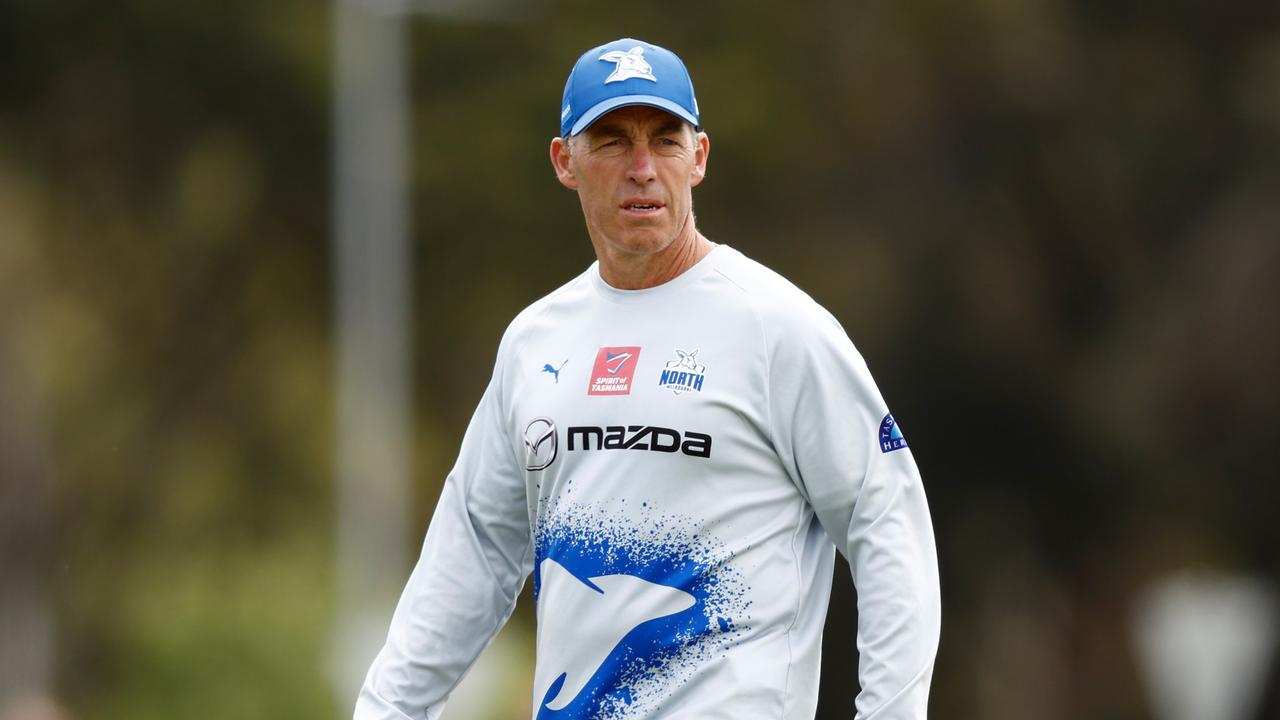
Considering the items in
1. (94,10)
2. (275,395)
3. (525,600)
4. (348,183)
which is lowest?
(525,600)

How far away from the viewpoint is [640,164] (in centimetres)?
561

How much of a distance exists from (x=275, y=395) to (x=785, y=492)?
91.1 ft

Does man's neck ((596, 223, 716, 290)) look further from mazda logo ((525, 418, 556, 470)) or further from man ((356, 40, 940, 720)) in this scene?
mazda logo ((525, 418, 556, 470))

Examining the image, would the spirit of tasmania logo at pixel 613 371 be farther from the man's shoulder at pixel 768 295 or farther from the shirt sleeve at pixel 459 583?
the shirt sleeve at pixel 459 583

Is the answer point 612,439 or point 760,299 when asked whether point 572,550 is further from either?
point 760,299

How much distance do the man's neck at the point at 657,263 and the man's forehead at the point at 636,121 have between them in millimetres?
276

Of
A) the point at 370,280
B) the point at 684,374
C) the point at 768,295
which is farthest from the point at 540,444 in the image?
the point at 370,280

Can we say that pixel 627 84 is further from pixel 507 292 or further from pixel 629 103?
pixel 507 292

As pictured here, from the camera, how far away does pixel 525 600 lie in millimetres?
29391

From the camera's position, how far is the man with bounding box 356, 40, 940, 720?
5398 millimetres

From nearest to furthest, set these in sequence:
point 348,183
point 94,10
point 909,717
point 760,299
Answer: point 909,717
point 760,299
point 348,183
point 94,10

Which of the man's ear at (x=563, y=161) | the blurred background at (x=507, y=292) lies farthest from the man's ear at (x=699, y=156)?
the blurred background at (x=507, y=292)

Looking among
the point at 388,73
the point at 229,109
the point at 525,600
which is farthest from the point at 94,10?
the point at 525,600

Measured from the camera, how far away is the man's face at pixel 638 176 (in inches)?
220
